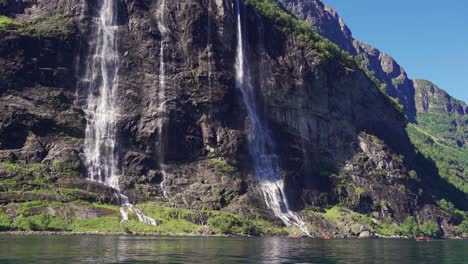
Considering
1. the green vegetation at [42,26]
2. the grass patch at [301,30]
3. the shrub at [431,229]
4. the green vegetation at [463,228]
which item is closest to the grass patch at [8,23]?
the green vegetation at [42,26]

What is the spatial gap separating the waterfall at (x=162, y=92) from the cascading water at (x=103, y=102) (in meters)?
11.2

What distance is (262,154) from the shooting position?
160250mm

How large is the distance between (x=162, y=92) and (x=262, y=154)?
32594 millimetres

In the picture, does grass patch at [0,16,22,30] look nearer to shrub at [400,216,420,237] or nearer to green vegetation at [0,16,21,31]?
green vegetation at [0,16,21,31]

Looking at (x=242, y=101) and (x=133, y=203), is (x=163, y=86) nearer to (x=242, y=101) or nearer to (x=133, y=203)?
(x=242, y=101)

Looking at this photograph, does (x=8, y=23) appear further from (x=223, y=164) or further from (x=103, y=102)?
(x=223, y=164)

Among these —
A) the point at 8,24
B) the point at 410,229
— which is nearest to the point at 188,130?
the point at 8,24

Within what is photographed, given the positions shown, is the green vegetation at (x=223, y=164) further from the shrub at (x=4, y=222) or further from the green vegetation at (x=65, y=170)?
the shrub at (x=4, y=222)

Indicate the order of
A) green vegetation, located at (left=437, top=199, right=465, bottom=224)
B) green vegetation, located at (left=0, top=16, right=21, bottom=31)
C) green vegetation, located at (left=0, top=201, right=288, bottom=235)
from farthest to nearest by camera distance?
green vegetation, located at (left=437, top=199, right=465, bottom=224) < green vegetation, located at (left=0, top=16, right=21, bottom=31) < green vegetation, located at (left=0, top=201, right=288, bottom=235)

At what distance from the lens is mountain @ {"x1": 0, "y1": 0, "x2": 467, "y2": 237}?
132125 mm

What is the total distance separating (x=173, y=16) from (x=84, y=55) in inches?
1129

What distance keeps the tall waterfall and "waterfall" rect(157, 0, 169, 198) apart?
22.3 m

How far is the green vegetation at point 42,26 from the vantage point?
148 meters

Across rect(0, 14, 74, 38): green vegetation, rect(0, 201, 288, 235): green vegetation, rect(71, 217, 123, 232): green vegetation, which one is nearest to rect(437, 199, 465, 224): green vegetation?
rect(0, 201, 288, 235): green vegetation
